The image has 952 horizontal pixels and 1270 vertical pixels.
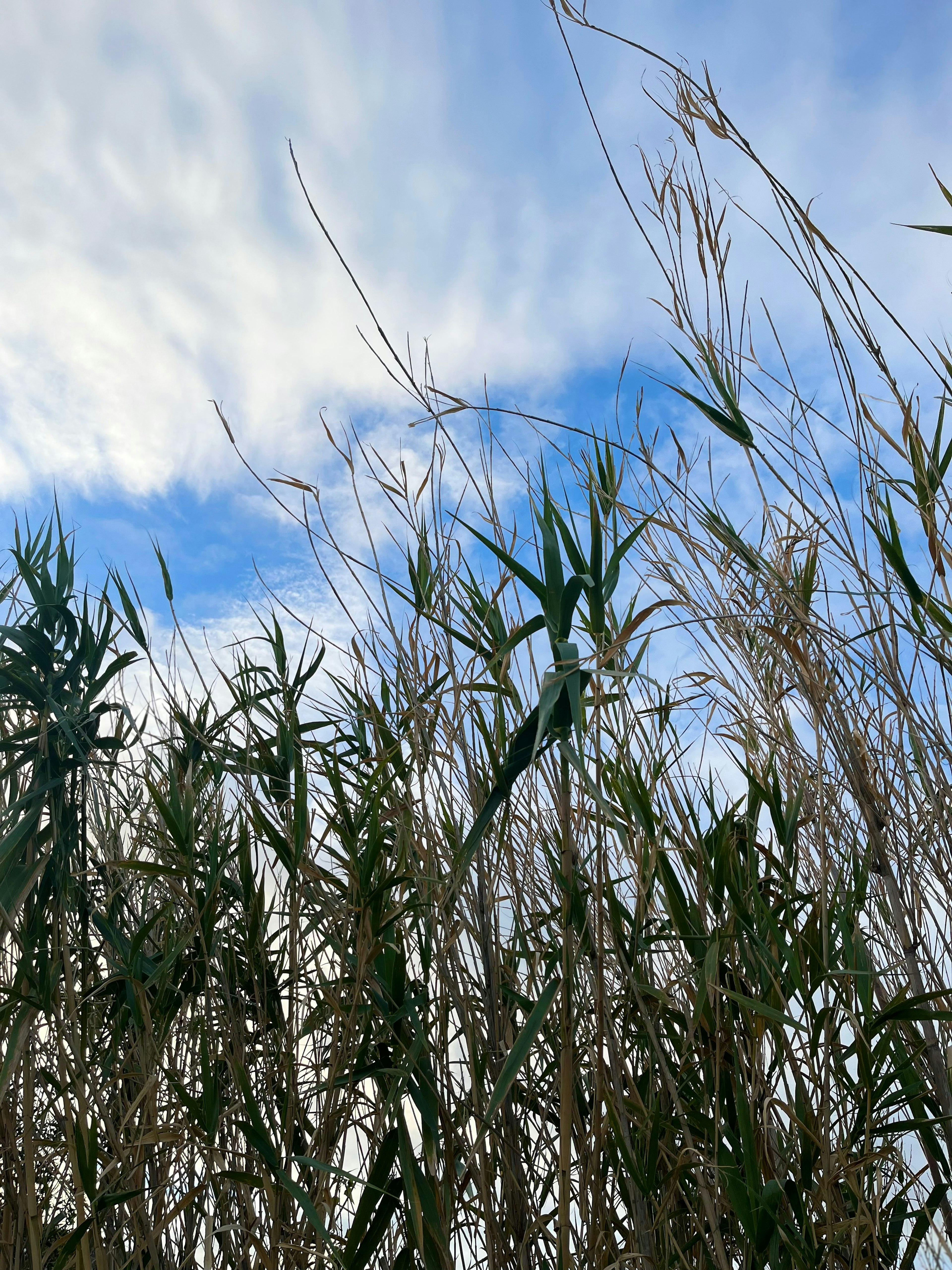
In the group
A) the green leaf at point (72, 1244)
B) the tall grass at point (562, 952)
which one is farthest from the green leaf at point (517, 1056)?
the green leaf at point (72, 1244)

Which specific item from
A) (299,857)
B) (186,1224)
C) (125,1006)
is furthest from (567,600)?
(186,1224)

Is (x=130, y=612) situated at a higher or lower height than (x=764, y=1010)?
higher

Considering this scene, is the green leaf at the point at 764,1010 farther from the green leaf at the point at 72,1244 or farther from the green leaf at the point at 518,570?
the green leaf at the point at 72,1244

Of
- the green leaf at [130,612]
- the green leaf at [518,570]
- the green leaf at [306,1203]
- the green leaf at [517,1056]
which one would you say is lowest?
the green leaf at [306,1203]

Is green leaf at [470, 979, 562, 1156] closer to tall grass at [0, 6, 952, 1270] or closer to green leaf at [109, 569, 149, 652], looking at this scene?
tall grass at [0, 6, 952, 1270]

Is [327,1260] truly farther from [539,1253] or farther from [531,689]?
[531,689]

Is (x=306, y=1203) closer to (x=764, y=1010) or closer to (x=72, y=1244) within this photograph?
(x=72, y=1244)

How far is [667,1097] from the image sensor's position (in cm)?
123

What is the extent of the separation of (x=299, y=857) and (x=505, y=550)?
2.04ft

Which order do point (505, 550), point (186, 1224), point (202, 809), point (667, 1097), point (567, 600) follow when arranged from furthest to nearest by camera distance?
point (202, 809) < point (186, 1224) < point (505, 550) < point (667, 1097) < point (567, 600)

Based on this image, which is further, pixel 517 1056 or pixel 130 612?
pixel 130 612

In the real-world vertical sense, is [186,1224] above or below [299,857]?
below

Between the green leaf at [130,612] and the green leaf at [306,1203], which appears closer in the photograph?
the green leaf at [306,1203]

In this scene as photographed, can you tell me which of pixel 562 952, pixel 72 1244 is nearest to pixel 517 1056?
pixel 562 952
